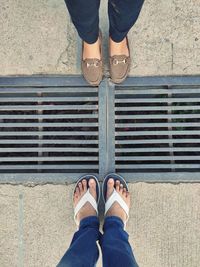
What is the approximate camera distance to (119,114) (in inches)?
101

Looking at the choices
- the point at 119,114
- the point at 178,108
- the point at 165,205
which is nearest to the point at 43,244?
the point at 165,205

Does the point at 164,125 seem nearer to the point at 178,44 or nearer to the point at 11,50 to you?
the point at 178,44

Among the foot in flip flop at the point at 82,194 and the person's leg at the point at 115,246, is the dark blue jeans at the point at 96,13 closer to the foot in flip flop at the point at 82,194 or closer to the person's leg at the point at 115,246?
the foot in flip flop at the point at 82,194

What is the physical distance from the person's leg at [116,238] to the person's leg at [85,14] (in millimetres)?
988

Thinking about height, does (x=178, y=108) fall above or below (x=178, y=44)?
below

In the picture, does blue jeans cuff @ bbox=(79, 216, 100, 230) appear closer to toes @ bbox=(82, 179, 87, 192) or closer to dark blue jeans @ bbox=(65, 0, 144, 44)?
toes @ bbox=(82, 179, 87, 192)

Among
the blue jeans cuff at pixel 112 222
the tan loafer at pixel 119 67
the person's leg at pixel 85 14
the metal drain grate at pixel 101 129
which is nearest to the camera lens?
the person's leg at pixel 85 14

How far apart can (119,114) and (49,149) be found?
1.69 feet

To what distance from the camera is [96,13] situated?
5.72ft

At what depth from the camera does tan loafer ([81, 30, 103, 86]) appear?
238cm

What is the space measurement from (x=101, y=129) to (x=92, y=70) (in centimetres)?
38

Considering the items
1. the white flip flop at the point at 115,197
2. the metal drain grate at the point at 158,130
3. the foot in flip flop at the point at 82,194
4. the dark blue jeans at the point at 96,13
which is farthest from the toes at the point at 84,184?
the dark blue jeans at the point at 96,13

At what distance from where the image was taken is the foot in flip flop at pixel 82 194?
7.93 feet

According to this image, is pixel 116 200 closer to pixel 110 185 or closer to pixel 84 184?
pixel 110 185
